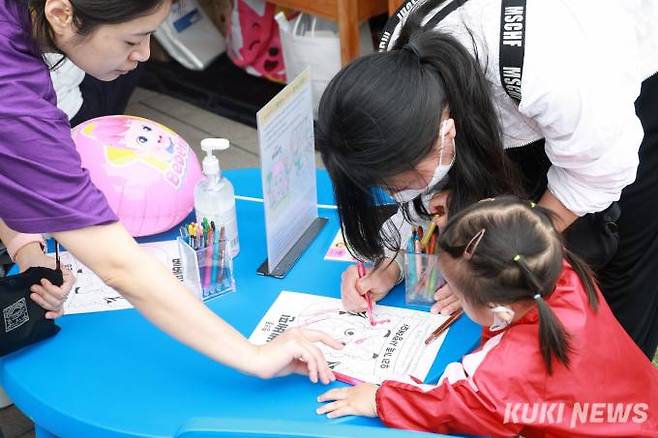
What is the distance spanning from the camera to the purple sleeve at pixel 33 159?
1.17 meters

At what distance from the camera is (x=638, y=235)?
1.75 meters

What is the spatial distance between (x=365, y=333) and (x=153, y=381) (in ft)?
1.17

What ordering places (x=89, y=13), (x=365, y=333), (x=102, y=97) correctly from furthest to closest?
(x=102, y=97)
(x=365, y=333)
(x=89, y=13)

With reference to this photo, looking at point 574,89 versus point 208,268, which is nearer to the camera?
point 574,89

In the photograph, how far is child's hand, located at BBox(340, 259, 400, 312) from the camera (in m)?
1.53

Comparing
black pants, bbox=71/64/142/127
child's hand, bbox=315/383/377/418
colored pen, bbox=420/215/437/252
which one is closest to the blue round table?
child's hand, bbox=315/383/377/418

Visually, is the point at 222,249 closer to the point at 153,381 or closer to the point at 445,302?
the point at 153,381

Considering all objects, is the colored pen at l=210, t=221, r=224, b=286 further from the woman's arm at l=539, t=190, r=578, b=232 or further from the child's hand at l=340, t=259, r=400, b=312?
the woman's arm at l=539, t=190, r=578, b=232

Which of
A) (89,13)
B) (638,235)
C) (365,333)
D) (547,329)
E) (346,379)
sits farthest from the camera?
(638,235)

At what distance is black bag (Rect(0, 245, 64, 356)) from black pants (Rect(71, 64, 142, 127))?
3.16 ft

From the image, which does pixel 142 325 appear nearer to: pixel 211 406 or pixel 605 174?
pixel 211 406

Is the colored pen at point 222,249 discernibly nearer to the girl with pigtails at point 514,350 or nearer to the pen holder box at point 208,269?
the pen holder box at point 208,269

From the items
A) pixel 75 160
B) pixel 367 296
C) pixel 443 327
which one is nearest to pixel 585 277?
pixel 443 327

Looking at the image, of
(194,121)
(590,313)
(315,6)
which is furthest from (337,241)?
(194,121)
